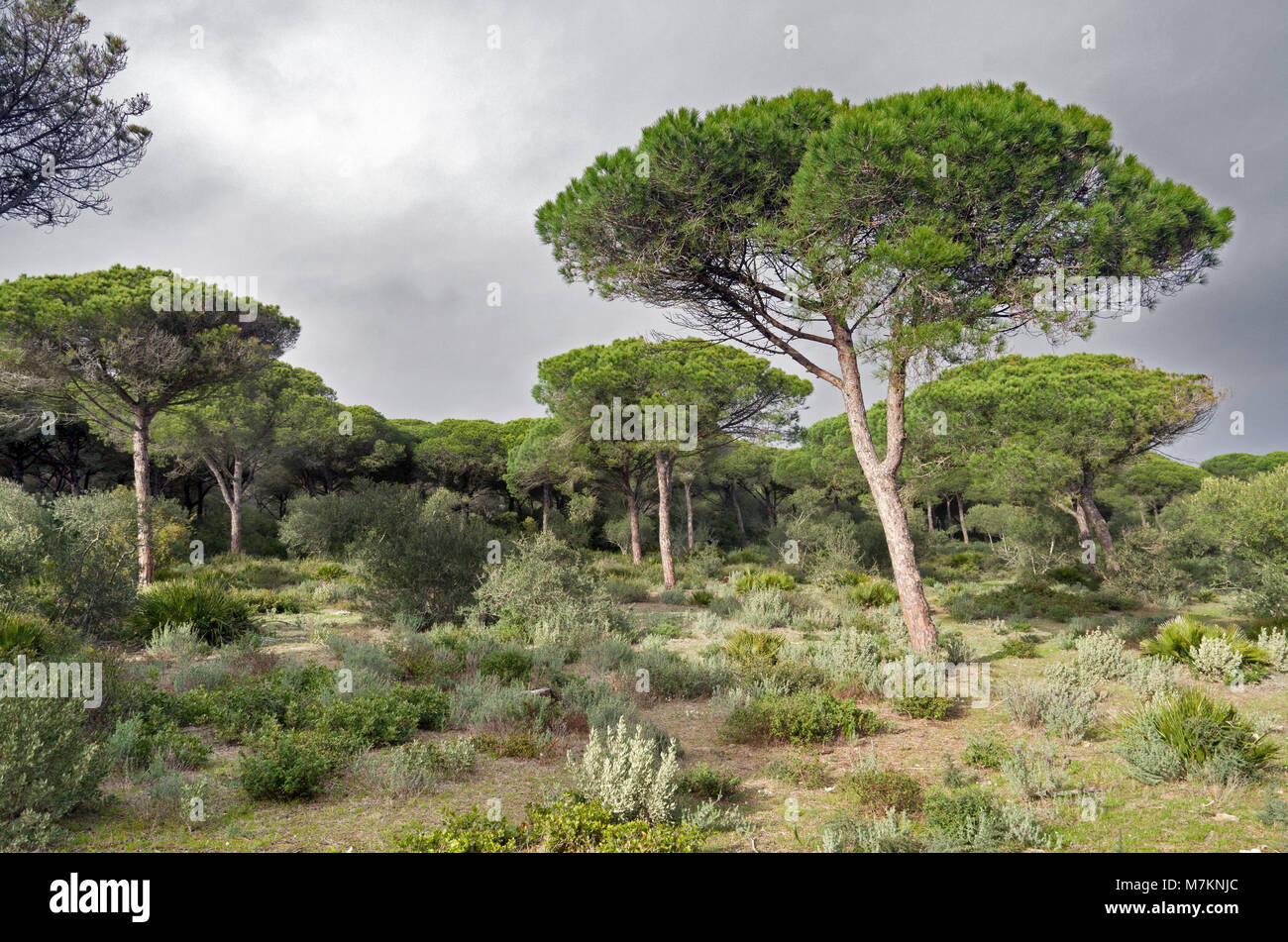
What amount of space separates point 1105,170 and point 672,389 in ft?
44.8

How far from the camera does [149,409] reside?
16.4 metres

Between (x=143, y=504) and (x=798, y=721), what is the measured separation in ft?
53.9

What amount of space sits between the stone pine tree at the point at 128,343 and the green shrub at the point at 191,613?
15.2 feet

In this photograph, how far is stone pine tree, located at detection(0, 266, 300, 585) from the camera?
1476 centimetres

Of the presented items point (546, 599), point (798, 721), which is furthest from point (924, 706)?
point (546, 599)

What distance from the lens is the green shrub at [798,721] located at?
6477 mm

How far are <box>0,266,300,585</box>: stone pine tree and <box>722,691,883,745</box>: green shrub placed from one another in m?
14.8

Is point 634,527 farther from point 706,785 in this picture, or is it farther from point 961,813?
point 961,813

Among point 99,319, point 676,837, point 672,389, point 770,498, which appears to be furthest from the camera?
point 770,498

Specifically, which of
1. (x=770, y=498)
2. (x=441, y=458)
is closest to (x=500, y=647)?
(x=441, y=458)

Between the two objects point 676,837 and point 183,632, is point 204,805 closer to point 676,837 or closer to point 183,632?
point 676,837

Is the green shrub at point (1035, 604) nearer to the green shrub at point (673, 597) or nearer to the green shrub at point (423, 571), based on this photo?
the green shrub at point (673, 597)

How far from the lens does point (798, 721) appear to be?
6555 mm

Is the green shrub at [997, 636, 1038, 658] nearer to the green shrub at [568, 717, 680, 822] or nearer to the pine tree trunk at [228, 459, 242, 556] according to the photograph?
the green shrub at [568, 717, 680, 822]
